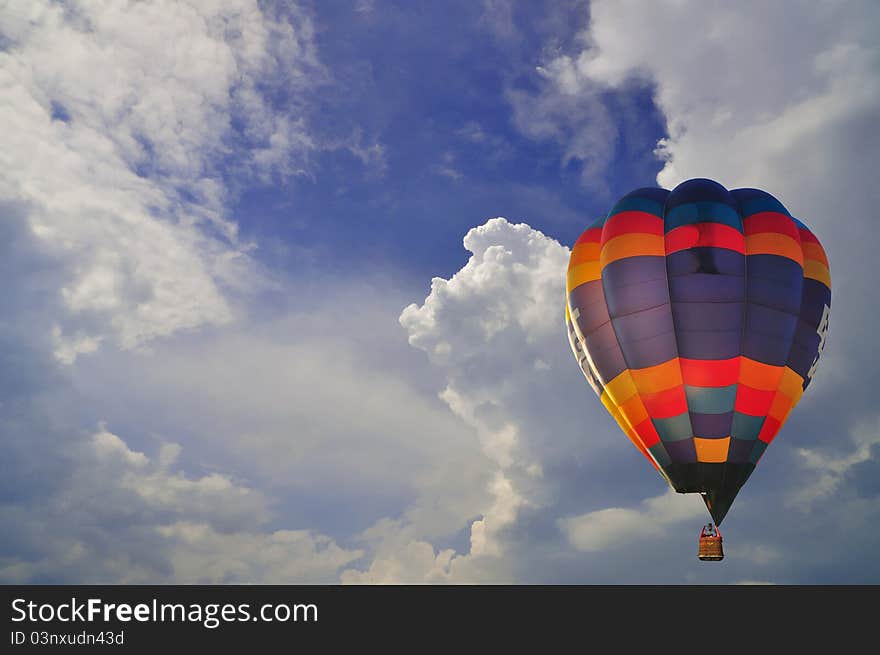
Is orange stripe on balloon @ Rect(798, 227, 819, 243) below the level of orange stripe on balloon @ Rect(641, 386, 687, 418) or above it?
above

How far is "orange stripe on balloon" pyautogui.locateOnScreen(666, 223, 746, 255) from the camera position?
28078mm

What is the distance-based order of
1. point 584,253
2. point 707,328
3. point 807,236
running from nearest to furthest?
1. point 707,328
2. point 807,236
3. point 584,253

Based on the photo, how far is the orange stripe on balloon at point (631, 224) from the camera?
29250 millimetres

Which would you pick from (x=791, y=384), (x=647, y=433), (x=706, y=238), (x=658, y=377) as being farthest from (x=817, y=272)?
(x=647, y=433)

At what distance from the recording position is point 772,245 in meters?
28.5

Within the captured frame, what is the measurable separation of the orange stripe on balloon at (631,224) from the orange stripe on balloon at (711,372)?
5.33 meters

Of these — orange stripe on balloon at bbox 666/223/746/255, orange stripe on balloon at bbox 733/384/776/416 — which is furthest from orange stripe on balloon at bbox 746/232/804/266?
orange stripe on balloon at bbox 733/384/776/416

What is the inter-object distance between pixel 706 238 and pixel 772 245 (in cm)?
271

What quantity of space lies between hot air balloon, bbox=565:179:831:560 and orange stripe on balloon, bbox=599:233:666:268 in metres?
0.04

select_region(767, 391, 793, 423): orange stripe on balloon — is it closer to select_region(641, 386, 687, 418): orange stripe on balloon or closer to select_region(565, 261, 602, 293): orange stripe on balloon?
select_region(641, 386, 687, 418): orange stripe on balloon

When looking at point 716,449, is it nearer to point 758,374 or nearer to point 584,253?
point 758,374

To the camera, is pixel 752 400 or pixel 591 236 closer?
pixel 752 400

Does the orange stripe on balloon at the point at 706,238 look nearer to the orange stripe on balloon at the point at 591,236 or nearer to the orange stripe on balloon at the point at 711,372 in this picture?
the orange stripe on balloon at the point at 591,236
